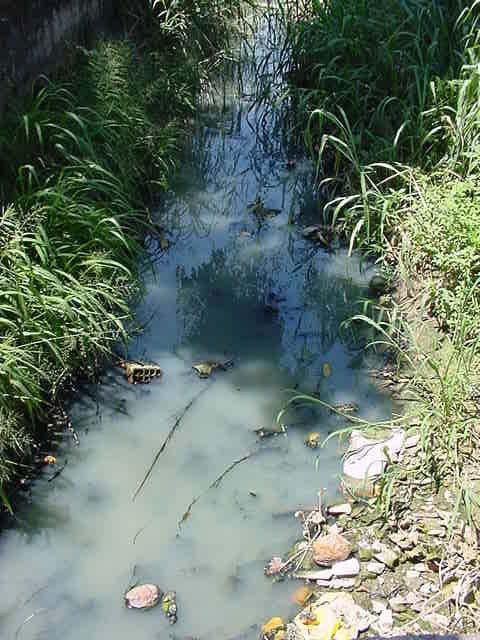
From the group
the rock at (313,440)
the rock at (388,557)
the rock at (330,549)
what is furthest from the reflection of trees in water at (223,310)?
the rock at (388,557)

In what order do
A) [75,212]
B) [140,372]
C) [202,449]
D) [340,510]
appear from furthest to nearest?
1. [75,212]
2. [140,372]
3. [202,449]
4. [340,510]

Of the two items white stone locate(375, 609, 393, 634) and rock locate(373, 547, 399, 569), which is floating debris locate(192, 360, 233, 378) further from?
white stone locate(375, 609, 393, 634)

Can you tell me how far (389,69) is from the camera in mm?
4383

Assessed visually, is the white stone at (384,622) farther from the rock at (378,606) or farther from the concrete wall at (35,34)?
the concrete wall at (35,34)

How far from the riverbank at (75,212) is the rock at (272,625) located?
0.91m

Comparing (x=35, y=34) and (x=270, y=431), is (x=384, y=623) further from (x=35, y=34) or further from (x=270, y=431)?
(x=35, y=34)

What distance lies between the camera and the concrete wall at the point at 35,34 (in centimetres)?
405

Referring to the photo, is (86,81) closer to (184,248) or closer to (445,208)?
(184,248)

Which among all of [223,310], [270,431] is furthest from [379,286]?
[270,431]

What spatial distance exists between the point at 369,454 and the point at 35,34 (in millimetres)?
2999

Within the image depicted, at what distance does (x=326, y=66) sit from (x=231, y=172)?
826mm

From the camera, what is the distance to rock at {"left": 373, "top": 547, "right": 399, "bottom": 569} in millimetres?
2449

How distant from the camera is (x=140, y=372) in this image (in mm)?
3215

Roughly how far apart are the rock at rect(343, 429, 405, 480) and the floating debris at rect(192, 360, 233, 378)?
0.65 m
